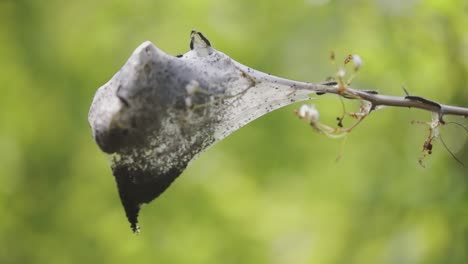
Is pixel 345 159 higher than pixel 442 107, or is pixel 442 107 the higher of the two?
pixel 345 159

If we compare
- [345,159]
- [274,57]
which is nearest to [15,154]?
[274,57]

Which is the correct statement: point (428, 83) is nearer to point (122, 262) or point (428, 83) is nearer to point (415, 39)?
point (415, 39)

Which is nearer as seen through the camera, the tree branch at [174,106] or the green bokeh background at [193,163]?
the tree branch at [174,106]

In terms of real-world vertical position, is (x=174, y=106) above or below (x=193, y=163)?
below

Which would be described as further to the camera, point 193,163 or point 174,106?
point 193,163

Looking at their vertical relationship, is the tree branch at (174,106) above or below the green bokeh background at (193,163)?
below
